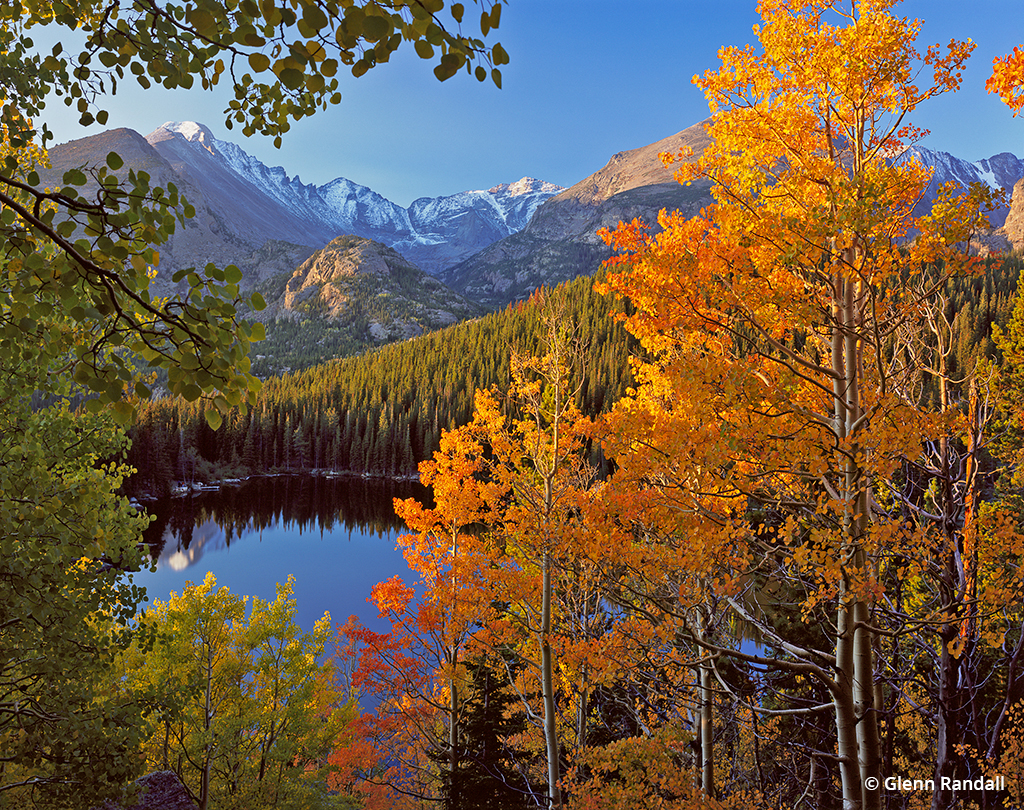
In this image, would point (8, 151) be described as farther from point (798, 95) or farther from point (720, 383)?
point (798, 95)

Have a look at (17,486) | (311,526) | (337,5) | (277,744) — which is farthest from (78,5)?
(311,526)

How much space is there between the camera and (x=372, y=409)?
95.7 meters

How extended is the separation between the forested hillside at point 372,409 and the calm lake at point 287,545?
35.4ft

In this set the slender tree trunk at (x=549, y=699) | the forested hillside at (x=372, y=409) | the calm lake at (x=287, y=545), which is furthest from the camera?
the forested hillside at (x=372, y=409)

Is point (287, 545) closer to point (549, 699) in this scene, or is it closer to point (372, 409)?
point (549, 699)

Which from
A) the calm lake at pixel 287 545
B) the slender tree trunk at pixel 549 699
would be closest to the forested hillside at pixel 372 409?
the calm lake at pixel 287 545

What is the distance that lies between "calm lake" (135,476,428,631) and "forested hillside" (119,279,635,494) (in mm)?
10784

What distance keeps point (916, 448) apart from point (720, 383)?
59.7 inches

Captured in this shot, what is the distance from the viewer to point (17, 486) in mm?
4238

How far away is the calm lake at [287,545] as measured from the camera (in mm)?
36469

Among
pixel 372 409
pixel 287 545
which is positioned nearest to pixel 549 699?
pixel 287 545

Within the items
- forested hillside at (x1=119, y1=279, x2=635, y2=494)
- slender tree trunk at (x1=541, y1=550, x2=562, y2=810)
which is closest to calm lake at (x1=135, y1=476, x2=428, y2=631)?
forested hillside at (x1=119, y1=279, x2=635, y2=494)

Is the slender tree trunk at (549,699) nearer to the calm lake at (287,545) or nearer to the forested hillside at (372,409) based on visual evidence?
the calm lake at (287,545)

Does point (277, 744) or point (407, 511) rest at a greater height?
point (407, 511)
